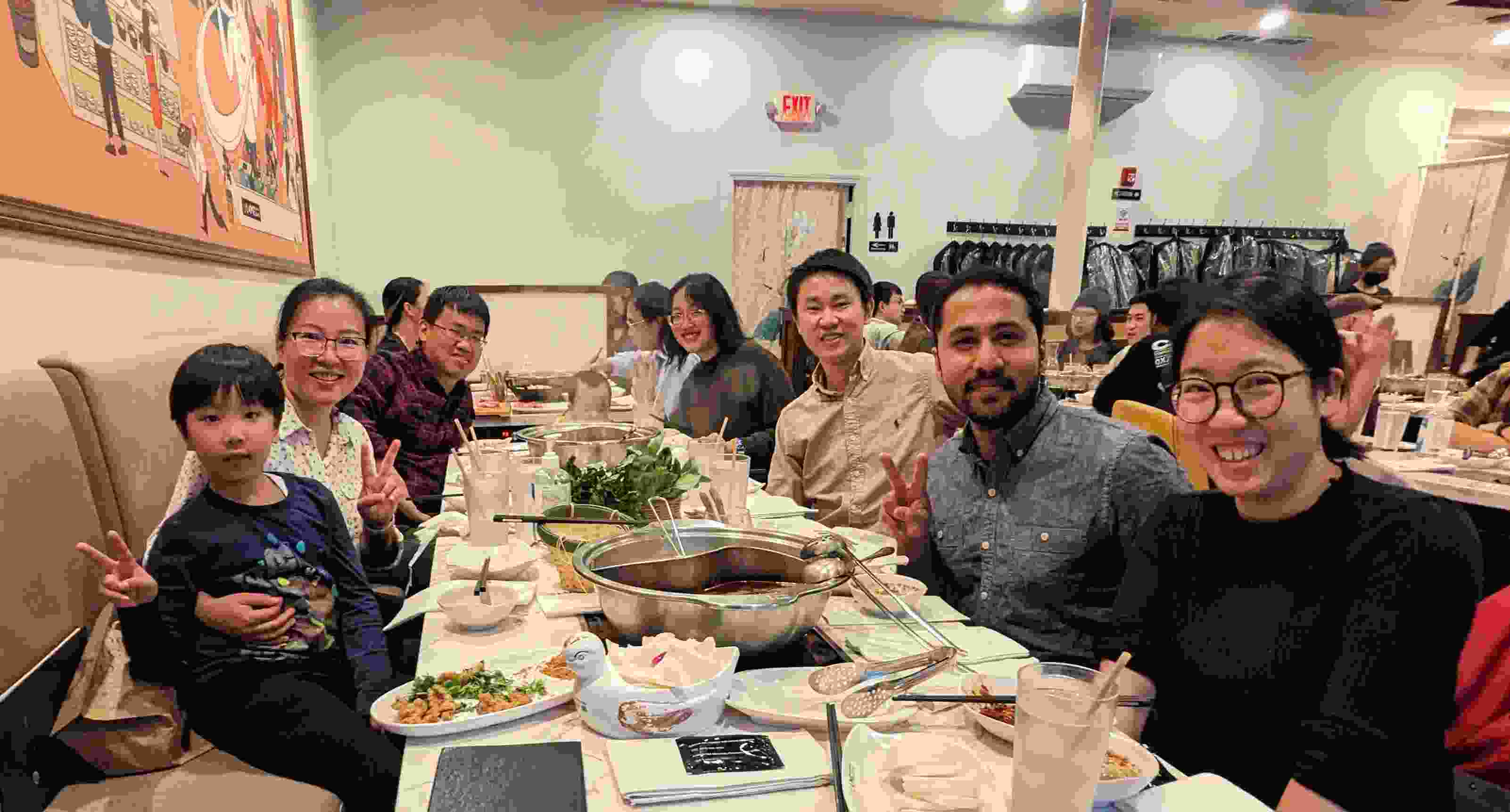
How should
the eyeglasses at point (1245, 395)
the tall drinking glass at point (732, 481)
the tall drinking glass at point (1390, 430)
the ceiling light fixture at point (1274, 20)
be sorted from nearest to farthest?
the eyeglasses at point (1245, 395) → the tall drinking glass at point (732, 481) → the tall drinking glass at point (1390, 430) → the ceiling light fixture at point (1274, 20)

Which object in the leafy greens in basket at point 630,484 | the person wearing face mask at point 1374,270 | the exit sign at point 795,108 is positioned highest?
the exit sign at point 795,108

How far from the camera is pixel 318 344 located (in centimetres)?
208

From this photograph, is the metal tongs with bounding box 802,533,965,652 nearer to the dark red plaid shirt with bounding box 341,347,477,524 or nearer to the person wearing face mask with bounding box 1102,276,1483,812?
the person wearing face mask with bounding box 1102,276,1483,812

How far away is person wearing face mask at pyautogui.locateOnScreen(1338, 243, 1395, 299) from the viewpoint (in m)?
6.13

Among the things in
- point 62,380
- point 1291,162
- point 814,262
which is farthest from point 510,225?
point 1291,162

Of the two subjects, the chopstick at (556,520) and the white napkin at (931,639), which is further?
the chopstick at (556,520)

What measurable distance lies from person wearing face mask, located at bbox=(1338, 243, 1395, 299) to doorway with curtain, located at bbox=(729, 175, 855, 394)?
178 inches

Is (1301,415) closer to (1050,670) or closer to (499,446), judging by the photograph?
(1050,670)

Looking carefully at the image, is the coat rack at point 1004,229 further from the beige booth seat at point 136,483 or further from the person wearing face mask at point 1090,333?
the beige booth seat at point 136,483

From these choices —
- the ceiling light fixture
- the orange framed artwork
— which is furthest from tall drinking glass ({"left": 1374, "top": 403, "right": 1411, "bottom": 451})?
the ceiling light fixture

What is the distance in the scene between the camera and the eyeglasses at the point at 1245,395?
116 cm

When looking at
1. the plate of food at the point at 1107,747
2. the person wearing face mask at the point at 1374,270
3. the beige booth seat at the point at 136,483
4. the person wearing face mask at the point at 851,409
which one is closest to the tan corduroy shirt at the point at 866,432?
the person wearing face mask at the point at 851,409

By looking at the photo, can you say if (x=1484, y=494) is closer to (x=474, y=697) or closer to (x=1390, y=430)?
(x=1390, y=430)

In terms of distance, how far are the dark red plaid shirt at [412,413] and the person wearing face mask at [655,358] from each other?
0.80 m
